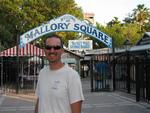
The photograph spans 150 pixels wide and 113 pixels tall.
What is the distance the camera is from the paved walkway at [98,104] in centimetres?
1519

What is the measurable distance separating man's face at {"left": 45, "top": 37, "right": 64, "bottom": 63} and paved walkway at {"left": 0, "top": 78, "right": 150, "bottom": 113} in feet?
33.7

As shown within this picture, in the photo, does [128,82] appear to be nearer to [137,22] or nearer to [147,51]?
[147,51]

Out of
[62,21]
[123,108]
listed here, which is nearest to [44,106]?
[123,108]

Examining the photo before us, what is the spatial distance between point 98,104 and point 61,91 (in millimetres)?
12535

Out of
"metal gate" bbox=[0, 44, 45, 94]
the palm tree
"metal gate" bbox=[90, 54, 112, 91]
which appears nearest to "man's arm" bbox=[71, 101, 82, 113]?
"metal gate" bbox=[0, 44, 45, 94]

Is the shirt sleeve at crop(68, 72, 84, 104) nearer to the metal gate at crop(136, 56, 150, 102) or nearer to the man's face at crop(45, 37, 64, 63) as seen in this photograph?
the man's face at crop(45, 37, 64, 63)

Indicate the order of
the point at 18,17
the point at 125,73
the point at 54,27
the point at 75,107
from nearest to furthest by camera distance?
1. the point at 75,107
2. the point at 125,73
3. the point at 54,27
4. the point at 18,17

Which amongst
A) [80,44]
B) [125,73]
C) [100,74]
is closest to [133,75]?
[125,73]

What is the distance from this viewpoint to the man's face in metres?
4.73

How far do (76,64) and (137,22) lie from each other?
41370 mm

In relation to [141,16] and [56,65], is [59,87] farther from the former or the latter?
[141,16]

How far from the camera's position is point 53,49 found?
4723 mm

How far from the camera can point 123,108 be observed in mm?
15695

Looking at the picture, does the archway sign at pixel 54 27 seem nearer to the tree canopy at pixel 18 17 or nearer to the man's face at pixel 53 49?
the tree canopy at pixel 18 17
